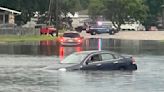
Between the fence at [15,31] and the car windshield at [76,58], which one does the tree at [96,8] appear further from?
the car windshield at [76,58]

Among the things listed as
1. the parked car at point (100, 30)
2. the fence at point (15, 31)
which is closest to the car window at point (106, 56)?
the fence at point (15, 31)

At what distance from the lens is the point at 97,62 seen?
27172mm

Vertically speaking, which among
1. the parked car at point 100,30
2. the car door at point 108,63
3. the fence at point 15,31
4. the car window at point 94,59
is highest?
the car window at point 94,59

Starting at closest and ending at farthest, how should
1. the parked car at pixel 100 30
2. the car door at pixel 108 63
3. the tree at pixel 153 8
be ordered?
1. the car door at pixel 108 63
2. the parked car at pixel 100 30
3. the tree at pixel 153 8

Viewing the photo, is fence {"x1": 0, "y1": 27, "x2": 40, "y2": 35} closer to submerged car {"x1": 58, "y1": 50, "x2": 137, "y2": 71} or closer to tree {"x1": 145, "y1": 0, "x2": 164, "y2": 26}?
submerged car {"x1": 58, "y1": 50, "x2": 137, "y2": 71}

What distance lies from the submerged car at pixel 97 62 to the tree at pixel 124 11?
105 meters

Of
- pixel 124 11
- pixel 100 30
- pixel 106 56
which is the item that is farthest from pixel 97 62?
pixel 124 11

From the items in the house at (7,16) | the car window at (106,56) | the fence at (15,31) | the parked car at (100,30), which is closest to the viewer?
the car window at (106,56)

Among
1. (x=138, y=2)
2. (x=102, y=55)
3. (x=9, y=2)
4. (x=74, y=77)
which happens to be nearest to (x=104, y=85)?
(x=74, y=77)

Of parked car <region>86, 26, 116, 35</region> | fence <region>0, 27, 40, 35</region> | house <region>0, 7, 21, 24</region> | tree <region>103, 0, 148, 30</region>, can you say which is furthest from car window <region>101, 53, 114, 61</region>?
tree <region>103, 0, 148, 30</region>

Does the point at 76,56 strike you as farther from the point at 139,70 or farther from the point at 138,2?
the point at 138,2

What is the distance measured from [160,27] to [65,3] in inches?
947

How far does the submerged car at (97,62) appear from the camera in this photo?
87.9 ft

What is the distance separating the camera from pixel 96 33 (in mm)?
106625
